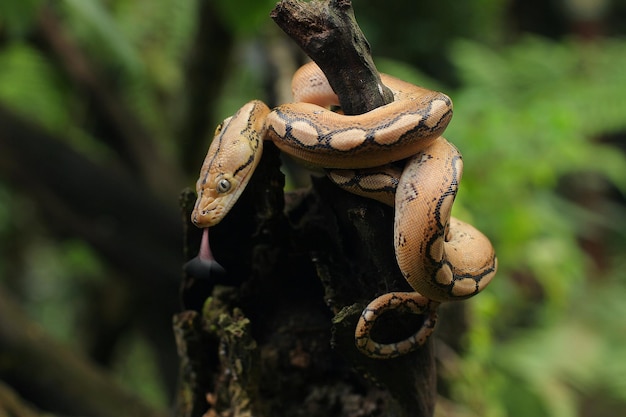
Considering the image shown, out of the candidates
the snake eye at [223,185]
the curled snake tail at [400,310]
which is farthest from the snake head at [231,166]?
the curled snake tail at [400,310]

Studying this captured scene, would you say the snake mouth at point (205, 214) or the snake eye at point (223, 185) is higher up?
the snake eye at point (223, 185)

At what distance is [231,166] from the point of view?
5.13 ft

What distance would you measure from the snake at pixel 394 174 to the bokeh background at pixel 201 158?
1139mm

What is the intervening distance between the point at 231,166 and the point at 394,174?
0.42 meters

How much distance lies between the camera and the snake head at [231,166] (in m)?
1.55

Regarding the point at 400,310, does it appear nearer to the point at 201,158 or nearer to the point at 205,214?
the point at 205,214

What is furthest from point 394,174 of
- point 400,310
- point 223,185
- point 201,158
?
point 201,158

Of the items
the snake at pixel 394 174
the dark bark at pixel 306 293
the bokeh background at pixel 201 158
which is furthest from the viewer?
the bokeh background at pixel 201 158

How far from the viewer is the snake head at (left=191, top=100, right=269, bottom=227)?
5.08 ft

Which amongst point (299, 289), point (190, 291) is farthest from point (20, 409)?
point (299, 289)

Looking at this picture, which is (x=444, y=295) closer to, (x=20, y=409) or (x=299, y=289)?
(x=299, y=289)

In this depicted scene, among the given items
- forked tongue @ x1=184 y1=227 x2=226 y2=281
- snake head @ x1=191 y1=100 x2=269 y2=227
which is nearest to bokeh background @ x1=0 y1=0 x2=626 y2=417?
snake head @ x1=191 y1=100 x2=269 y2=227

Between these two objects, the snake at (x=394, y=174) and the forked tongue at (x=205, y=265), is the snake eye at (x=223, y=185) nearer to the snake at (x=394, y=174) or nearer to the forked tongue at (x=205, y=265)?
the snake at (x=394, y=174)

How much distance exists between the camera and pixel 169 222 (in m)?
3.73
